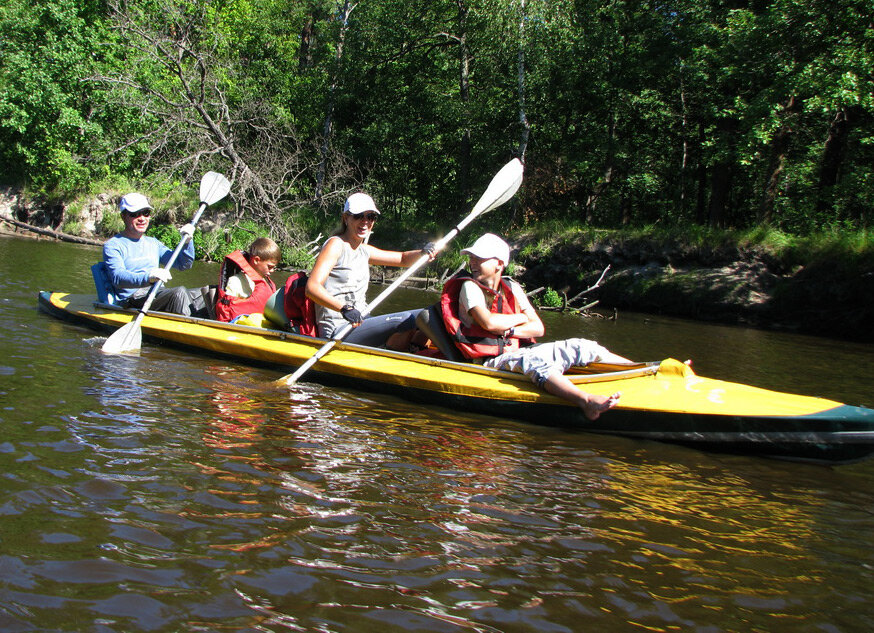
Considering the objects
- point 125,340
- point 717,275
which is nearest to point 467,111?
point 717,275

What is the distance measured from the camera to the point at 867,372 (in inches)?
341

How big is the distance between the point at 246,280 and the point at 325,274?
163cm

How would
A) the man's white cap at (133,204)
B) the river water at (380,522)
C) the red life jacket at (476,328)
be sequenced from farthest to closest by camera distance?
the man's white cap at (133,204) → the red life jacket at (476,328) → the river water at (380,522)

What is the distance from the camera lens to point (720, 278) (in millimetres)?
14844

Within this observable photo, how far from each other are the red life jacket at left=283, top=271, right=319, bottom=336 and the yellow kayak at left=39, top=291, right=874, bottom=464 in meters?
0.15

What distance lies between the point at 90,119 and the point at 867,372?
2242 centimetres

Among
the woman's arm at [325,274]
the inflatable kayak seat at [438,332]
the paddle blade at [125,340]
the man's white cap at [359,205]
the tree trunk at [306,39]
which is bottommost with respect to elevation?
the paddle blade at [125,340]

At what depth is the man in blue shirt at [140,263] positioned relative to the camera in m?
6.65

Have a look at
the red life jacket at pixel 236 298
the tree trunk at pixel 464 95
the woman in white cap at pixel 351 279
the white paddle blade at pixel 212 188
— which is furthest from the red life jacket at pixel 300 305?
the tree trunk at pixel 464 95

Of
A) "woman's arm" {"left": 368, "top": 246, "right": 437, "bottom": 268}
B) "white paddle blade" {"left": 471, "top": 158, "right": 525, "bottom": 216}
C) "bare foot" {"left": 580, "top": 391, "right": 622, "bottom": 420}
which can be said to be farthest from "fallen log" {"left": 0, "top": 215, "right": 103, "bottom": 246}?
"bare foot" {"left": 580, "top": 391, "right": 622, "bottom": 420}

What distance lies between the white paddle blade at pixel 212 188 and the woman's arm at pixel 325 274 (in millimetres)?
3693

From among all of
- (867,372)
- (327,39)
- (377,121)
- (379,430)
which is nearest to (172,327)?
(379,430)

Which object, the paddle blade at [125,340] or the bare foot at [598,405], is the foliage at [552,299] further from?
the bare foot at [598,405]

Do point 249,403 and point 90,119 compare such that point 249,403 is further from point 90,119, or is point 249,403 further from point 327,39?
point 327,39
